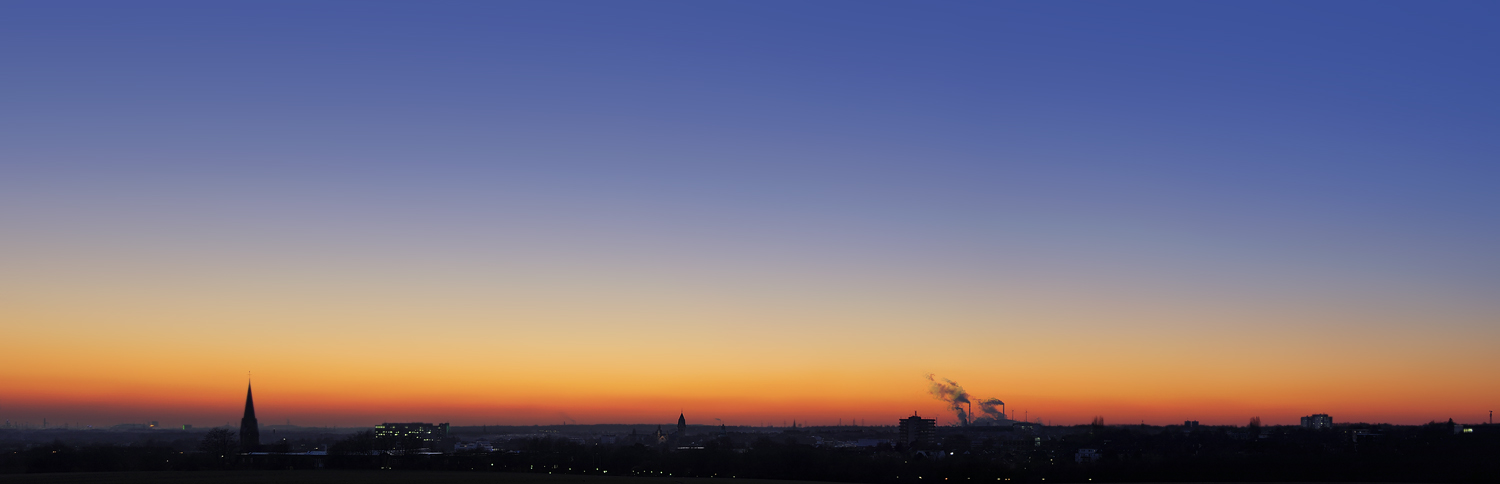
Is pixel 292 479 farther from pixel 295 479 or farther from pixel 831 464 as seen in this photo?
pixel 831 464

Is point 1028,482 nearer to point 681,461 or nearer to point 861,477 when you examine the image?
point 861,477

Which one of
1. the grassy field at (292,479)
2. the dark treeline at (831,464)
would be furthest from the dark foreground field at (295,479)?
the dark treeline at (831,464)

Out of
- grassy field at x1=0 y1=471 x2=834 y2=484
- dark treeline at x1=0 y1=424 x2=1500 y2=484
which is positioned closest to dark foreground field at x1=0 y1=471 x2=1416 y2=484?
grassy field at x1=0 y1=471 x2=834 y2=484

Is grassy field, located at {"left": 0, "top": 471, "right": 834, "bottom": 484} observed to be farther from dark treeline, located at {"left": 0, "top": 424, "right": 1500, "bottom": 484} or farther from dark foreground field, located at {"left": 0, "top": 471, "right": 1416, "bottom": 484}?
dark treeline, located at {"left": 0, "top": 424, "right": 1500, "bottom": 484}

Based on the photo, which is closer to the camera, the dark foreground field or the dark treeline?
the dark foreground field

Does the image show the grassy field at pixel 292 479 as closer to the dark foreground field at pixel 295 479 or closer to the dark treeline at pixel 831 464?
the dark foreground field at pixel 295 479

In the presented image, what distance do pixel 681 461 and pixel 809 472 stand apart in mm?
17485

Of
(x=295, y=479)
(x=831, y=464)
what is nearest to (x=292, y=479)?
(x=295, y=479)

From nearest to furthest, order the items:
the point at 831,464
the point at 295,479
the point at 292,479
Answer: the point at 295,479 < the point at 292,479 < the point at 831,464

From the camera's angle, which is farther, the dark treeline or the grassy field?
the dark treeline

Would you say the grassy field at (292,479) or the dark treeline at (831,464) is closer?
the grassy field at (292,479)

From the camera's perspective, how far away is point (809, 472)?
123m

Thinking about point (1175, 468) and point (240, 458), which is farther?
point (240, 458)

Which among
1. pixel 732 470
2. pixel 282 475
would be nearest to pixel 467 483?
pixel 282 475
